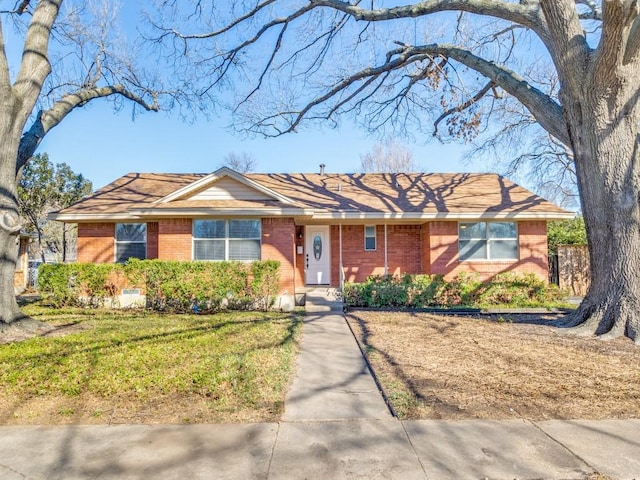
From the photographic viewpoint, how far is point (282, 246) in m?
12.3

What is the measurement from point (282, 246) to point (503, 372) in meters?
8.12

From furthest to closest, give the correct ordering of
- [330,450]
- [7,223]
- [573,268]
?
[573,268], [7,223], [330,450]

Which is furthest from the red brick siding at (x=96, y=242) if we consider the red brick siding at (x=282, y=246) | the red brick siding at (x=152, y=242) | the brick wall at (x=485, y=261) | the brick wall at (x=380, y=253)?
the brick wall at (x=485, y=261)

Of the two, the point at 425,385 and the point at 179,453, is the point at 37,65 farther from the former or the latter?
the point at 425,385

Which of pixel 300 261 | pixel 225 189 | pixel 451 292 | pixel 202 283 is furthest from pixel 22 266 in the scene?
pixel 451 292

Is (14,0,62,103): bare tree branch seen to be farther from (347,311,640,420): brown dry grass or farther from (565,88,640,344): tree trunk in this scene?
(565,88,640,344): tree trunk

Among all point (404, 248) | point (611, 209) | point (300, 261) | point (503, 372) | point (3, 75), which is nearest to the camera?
point (503, 372)

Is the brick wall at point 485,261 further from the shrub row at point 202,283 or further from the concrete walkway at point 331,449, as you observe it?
the concrete walkway at point 331,449

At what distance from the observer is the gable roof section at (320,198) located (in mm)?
12219

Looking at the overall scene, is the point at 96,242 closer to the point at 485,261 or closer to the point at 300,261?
the point at 300,261

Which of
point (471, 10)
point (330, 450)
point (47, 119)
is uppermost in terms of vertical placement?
point (471, 10)

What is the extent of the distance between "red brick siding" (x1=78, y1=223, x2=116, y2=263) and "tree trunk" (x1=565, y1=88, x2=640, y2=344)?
13.9 m

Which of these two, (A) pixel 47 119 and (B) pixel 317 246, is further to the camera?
(B) pixel 317 246

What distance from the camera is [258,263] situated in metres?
11.1
